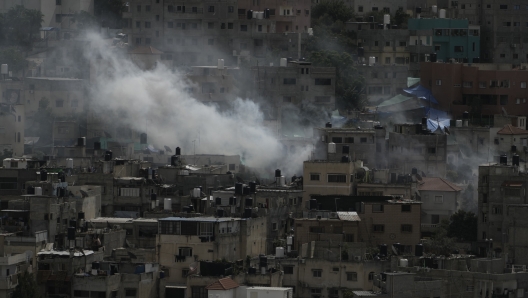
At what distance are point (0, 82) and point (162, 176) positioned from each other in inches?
832

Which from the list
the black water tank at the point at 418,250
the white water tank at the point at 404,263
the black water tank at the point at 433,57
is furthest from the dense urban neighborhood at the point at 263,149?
the black water tank at the point at 418,250

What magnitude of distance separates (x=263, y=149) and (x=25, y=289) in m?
31.8

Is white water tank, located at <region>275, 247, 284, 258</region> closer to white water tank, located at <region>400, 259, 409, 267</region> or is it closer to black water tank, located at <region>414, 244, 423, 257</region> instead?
black water tank, located at <region>414, 244, 423, 257</region>

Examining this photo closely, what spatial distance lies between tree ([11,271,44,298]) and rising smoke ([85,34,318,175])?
29.9 meters

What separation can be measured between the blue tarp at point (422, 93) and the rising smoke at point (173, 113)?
7739 mm

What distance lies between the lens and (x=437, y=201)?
8894cm

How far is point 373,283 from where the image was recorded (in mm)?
73812

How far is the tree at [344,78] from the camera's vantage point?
111125 millimetres

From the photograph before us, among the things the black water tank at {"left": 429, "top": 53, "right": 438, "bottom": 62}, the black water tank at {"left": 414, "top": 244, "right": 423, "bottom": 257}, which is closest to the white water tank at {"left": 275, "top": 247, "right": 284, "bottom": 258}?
the black water tank at {"left": 414, "top": 244, "right": 423, "bottom": 257}

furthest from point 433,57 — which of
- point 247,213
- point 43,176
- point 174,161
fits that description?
point 247,213

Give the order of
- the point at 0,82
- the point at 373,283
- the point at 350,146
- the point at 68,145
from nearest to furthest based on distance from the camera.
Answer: the point at 373,283
the point at 350,146
the point at 68,145
the point at 0,82

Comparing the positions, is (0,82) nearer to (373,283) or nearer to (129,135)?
(129,135)

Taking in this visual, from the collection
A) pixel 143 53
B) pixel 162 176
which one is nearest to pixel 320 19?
pixel 143 53

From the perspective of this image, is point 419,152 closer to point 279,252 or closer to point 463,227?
point 463,227
